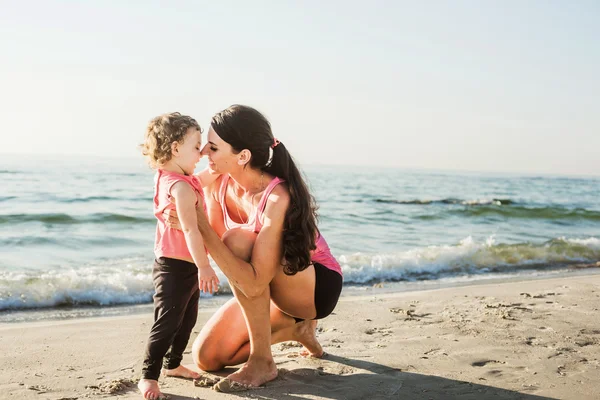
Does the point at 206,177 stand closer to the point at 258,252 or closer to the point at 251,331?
the point at 258,252

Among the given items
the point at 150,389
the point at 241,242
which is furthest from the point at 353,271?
the point at 150,389

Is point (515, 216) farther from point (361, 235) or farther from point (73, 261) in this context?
point (73, 261)

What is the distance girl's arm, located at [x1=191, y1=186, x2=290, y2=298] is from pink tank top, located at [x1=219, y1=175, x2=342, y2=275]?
5 cm

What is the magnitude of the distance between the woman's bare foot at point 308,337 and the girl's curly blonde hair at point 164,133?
126 centimetres

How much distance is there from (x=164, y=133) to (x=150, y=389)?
1277 millimetres

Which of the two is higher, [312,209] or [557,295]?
[312,209]

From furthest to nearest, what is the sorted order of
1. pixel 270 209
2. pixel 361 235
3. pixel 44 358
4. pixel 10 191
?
pixel 10 191 → pixel 361 235 → pixel 44 358 → pixel 270 209

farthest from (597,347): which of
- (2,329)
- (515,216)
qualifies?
(515,216)

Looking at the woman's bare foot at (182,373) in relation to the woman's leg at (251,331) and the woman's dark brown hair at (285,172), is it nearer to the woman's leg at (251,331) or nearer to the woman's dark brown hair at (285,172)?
the woman's leg at (251,331)

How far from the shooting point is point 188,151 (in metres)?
3.09

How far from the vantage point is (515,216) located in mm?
16797

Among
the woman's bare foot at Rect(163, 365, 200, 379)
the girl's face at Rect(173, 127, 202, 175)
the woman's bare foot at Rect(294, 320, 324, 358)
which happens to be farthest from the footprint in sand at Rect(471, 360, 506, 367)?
the girl's face at Rect(173, 127, 202, 175)

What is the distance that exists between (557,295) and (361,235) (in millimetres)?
5831

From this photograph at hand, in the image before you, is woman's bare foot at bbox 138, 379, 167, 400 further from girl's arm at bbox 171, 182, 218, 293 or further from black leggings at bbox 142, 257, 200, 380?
girl's arm at bbox 171, 182, 218, 293
